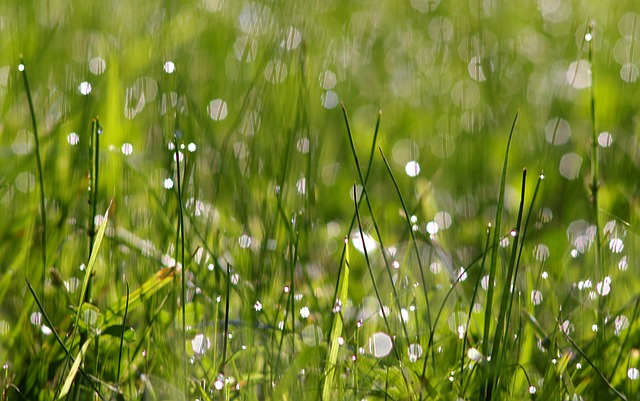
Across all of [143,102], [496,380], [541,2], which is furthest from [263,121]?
[541,2]

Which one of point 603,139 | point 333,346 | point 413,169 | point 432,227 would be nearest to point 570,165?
point 603,139

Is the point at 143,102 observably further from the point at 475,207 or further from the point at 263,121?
the point at 475,207

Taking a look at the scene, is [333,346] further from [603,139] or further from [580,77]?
[580,77]

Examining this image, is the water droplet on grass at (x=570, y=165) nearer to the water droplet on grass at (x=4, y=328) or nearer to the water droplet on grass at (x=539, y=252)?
the water droplet on grass at (x=539, y=252)

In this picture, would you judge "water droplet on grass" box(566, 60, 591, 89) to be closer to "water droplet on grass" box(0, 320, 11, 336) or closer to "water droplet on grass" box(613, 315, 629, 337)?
"water droplet on grass" box(613, 315, 629, 337)

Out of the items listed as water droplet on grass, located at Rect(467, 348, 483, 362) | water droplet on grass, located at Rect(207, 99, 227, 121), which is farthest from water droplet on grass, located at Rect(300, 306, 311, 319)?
water droplet on grass, located at Rect(207, 99, 227, 121)

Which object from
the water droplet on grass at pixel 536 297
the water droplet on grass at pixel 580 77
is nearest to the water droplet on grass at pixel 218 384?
the water droplet on grass at pixel 536 297

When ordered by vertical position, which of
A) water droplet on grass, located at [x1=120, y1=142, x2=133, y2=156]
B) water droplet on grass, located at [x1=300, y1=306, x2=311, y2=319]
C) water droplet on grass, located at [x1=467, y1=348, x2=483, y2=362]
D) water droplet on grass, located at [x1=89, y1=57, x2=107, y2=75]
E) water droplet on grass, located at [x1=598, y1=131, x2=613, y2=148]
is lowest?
water droplet on grass, located at [x1=467, y1=348, x2=483, y2=362]

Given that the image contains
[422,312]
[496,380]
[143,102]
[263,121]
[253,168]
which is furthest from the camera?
[143,102]
